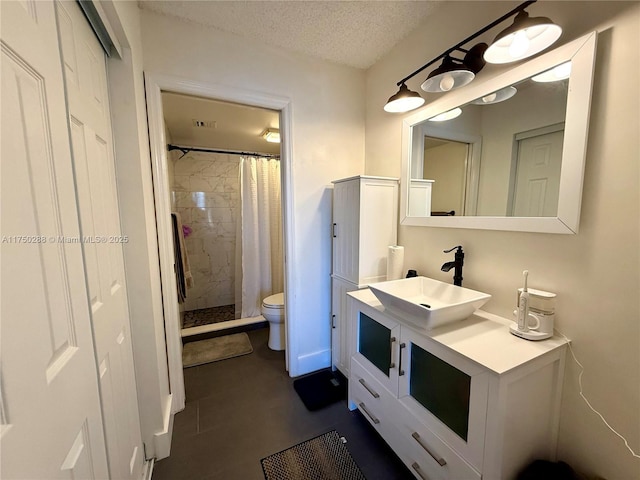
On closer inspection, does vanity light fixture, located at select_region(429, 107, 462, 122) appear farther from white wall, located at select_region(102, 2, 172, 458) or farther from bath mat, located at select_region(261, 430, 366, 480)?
bath mat, located at select_region(261, 430, 366, 480)

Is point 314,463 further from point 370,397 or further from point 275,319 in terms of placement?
point 275,319

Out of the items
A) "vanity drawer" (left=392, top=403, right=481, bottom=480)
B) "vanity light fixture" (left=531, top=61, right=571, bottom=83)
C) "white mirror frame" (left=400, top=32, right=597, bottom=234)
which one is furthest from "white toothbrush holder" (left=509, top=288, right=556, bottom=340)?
"vanity light fixture" (left=531, top=61, right=571, bottom=83)

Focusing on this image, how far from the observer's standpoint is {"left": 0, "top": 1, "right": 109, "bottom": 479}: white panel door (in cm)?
47

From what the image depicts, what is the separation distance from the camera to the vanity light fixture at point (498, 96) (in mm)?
1206

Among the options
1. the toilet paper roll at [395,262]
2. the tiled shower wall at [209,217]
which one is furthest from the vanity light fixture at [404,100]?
the tiled shower wall at [209,217]

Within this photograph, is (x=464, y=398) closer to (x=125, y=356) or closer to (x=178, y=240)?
(x=125, y=356)

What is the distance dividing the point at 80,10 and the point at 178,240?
1722 millimetres

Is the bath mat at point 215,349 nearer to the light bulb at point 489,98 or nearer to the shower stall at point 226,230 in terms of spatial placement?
the shower stall at point 226,230

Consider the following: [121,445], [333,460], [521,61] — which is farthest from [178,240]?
[521,61]

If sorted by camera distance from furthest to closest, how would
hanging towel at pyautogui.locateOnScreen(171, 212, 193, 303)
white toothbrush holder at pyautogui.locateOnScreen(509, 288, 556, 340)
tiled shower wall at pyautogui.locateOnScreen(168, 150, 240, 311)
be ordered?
1. tiled shower wall at pyautogui.locateOnScreen(168, 150, 240, 311)
2. hanging towel at pyautogui.locateOnScreen(171, 212, 193, 303)
3. white toothbrush holder at pyautogui.locateOnScreen(509, 288, 556, 340)

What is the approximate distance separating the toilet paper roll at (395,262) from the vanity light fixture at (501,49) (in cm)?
91

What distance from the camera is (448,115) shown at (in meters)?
1.49

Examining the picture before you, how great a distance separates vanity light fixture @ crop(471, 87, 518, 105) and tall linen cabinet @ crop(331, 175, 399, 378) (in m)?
0.65

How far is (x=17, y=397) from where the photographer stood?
18.4 inches
